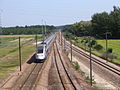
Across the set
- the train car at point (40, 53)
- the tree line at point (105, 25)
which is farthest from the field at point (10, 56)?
the tree line at point (105, 25)

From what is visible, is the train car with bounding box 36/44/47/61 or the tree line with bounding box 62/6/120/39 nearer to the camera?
the train car with bounding box 36/44/47/61

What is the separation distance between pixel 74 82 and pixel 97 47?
167 ft

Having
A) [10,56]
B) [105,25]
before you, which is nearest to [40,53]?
[10,56]

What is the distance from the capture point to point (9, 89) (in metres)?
26.3

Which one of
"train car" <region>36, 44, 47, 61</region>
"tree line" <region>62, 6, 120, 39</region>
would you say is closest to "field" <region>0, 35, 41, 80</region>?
"train car" <region>36, 44, 47, 61</region>

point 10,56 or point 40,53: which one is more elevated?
point 40,53

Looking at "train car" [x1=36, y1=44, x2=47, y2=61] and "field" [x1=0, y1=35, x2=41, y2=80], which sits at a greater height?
"train car" [x1=36, y1=44, x2=47, y2=61]

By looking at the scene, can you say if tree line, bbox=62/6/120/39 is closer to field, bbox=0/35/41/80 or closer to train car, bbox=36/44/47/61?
field, bbox=0/35/41/80

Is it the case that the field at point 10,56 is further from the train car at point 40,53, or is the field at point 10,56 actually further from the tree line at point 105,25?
the tree line at point 105,25

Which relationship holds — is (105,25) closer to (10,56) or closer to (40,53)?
(10,56)

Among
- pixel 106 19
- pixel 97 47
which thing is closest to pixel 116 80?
pixel 97 47

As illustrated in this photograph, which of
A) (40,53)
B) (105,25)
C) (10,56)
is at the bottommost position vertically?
(10,56)

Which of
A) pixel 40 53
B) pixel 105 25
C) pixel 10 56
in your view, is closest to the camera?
pixel 40 53

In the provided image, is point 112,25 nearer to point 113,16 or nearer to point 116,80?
point 113,16
